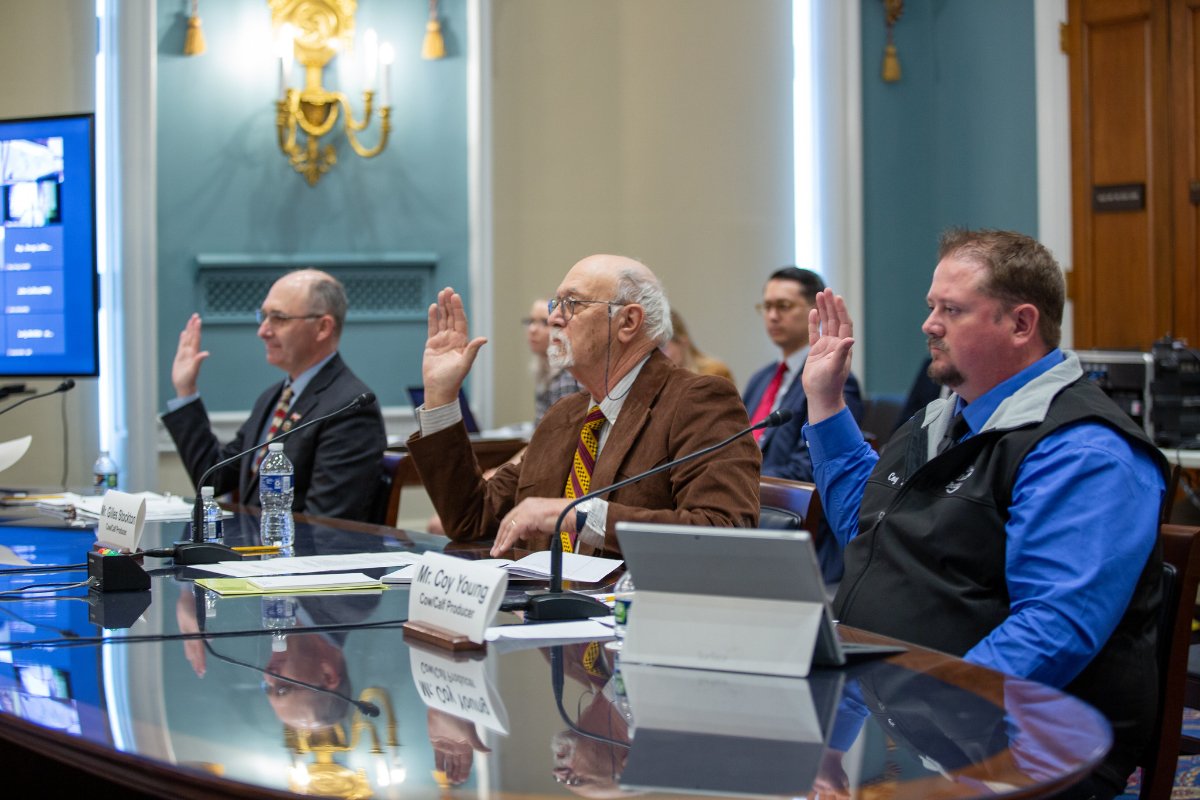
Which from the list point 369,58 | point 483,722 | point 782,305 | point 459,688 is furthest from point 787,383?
point 483,722

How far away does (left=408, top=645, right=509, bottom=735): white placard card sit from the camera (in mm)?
1259

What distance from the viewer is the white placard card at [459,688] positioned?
1.26 meters

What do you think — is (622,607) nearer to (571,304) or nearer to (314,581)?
(314,581)

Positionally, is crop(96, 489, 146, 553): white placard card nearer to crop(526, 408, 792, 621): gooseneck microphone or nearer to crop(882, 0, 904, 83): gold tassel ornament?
crop(526, 408, 792, 621): gooseneck microphone

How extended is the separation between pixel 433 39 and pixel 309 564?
3921 mm

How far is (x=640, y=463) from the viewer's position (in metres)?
2.47

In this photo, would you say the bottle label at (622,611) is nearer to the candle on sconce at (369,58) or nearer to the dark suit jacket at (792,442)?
the dark suit jacket at (792,442)

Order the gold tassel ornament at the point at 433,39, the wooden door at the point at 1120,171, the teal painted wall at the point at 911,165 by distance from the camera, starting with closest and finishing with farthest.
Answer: the wooden door at the point at 1120,171 → the gold tassel ornament at the point at 433,39 → the teal painted wall at the point at 911,165

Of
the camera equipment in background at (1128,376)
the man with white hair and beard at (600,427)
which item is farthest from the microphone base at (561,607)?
the camera equipment in background at (1128,376)

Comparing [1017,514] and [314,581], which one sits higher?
[1017,514]

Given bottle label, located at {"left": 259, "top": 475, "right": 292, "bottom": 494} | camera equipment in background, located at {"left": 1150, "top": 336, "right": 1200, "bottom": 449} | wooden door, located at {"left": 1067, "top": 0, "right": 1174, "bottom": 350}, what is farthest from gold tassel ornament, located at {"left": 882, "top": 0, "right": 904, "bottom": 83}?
bottle label, located at {"left": 259, "top": 475, "right": 292, "bottom": 494}

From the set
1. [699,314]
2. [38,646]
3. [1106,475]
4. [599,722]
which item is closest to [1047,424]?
[1106,475]

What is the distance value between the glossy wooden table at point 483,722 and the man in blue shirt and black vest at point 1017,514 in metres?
0.23

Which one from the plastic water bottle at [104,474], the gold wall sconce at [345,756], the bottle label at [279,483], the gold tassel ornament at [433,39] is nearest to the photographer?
the gold wall sconce at [345,756]
